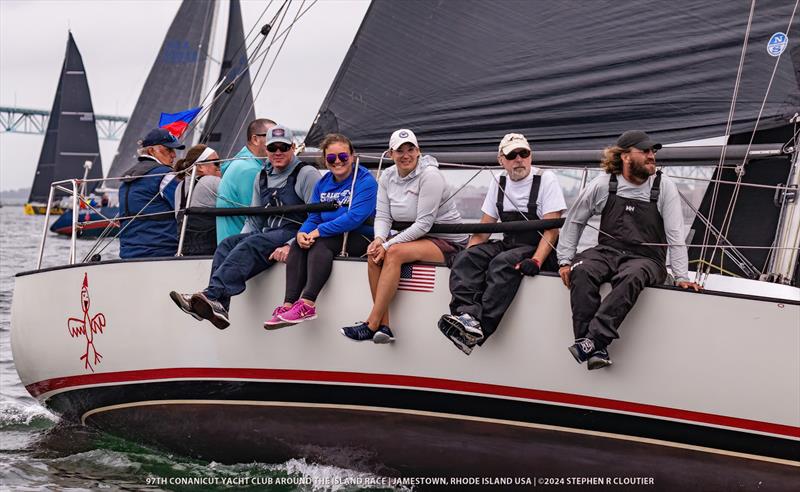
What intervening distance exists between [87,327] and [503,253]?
2.80m

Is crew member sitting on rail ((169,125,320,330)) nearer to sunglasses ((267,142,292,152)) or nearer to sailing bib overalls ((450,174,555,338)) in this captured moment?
sunglasses ((267,142,292,152))

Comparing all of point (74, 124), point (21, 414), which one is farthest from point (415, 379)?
point (74, 124)

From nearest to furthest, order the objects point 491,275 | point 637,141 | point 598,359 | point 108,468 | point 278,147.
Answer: point 598,359, point 637,141, point 491,275, point 278,147, point 108,468

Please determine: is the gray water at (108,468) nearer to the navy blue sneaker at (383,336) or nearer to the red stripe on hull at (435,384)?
the red stripe on hull at (435,384)

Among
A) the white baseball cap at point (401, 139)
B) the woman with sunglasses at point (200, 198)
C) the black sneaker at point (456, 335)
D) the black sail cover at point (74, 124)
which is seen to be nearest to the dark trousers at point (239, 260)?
the woman with sunglasses at point (200, 198)

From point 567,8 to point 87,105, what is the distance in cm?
3633

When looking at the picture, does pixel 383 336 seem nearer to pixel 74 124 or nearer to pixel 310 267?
pixel 310 267

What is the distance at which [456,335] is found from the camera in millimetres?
5066

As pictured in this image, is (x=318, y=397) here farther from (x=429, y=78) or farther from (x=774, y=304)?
(x=774, y=304)

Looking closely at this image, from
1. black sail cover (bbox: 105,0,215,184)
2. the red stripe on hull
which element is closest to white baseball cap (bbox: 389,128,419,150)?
the red stripe on hull

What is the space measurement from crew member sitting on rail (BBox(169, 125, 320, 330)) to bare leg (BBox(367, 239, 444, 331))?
2.13 ft

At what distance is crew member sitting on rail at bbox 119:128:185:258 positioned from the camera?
6672 millimetres

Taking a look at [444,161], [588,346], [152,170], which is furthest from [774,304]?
[152,170]

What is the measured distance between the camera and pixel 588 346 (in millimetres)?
4758
